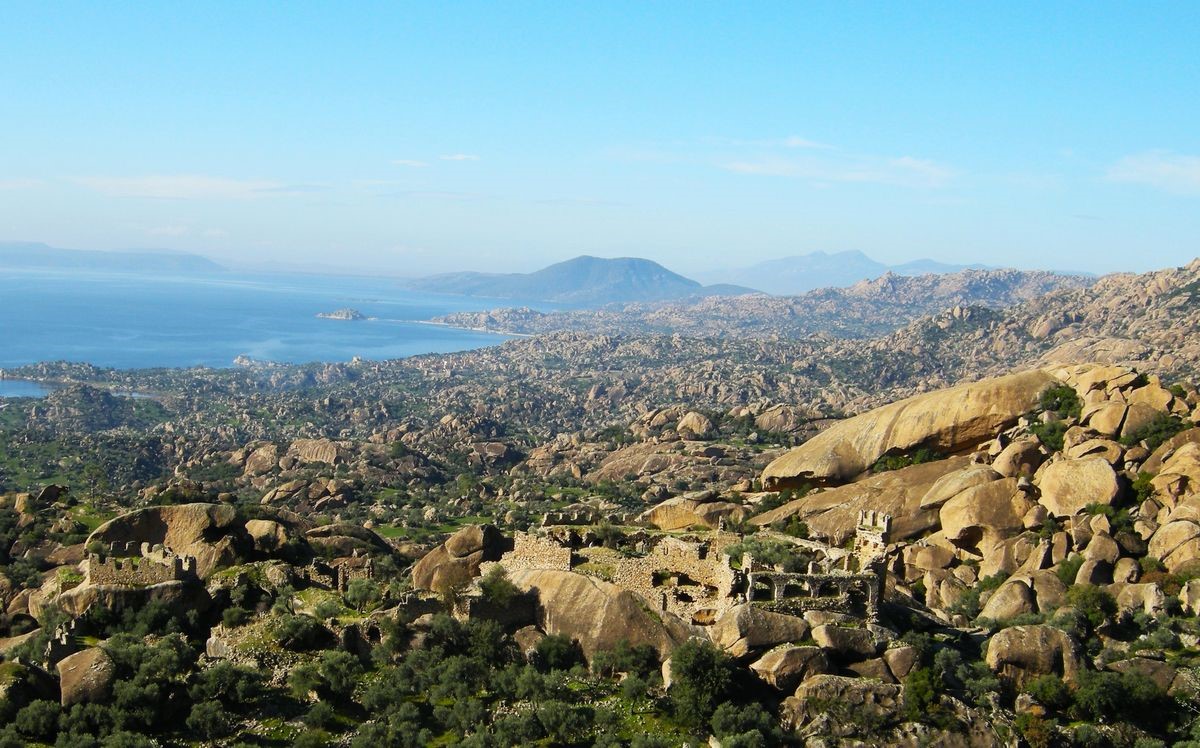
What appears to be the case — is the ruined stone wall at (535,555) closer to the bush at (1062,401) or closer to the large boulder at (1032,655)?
the large boulder at (1032,655)

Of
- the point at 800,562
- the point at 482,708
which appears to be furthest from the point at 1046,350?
the point at 482,708

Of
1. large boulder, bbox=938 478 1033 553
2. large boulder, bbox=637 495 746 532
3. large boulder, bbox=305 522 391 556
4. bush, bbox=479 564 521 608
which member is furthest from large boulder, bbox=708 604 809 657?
large boulder, bbox=305 522 391 556

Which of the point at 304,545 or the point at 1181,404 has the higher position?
the point at 1181,404

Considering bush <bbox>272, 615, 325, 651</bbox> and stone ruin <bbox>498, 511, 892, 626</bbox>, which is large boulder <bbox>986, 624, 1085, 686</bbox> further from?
bush <bbox>272, 615, 325, 651</bbox>

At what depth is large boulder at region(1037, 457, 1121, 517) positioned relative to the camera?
148ft

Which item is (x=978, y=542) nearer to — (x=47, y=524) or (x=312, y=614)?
(x=312, y=614)

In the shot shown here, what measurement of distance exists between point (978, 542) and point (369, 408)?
15273cm

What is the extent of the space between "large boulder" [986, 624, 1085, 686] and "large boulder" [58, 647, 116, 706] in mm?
24418

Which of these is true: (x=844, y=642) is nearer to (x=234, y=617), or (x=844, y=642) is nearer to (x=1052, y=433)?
(x=234, y=617)

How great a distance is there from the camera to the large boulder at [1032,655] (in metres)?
30.9

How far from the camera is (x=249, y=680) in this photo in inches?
1113

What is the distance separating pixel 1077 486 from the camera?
45656mm

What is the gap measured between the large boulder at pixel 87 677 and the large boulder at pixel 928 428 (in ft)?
123

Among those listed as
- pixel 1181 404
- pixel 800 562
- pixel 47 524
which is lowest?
pixel 47 524
